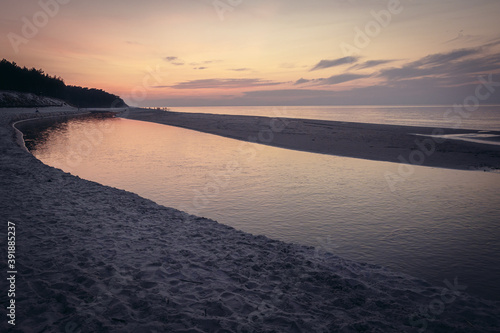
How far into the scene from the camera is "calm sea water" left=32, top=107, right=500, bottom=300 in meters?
7.65

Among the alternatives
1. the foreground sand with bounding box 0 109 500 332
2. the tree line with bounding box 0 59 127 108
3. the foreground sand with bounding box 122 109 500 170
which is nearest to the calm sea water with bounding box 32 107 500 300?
the foreground sand with bounding box 0 109 500 332

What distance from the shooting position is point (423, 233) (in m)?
9.00

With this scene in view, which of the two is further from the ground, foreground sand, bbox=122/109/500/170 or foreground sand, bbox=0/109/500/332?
foreground sand, bbox=122/109/500/170

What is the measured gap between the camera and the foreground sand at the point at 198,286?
15.2 feet

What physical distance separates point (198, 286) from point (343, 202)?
8.27 m

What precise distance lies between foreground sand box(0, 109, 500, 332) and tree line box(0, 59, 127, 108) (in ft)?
393

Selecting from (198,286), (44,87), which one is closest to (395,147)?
(198,286)

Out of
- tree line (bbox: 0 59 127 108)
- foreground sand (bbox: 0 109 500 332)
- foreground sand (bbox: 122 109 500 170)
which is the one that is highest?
tree line (bbox: 0 59 127 108)

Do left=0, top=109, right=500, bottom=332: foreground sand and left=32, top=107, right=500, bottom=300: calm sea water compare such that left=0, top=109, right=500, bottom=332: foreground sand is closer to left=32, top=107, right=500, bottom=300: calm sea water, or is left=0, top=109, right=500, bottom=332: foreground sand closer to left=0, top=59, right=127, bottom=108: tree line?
left=32, top=107, right=500, bottom=300: calm sea water

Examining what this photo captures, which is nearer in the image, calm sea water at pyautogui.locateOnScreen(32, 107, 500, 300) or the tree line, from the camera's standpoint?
calm sea water at pyautogui.locateOnScreen(32, 107, 500, 300)

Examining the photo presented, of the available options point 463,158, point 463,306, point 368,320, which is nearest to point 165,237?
point 368,320

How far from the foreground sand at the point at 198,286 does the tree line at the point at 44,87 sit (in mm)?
119829

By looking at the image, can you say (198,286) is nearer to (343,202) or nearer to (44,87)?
(343,202)

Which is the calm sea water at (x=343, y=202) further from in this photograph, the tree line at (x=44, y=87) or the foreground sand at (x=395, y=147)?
the tree line at (x=44, y=87)
